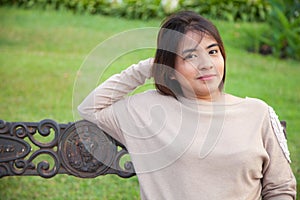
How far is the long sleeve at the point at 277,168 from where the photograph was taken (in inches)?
109

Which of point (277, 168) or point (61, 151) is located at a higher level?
point (277, 168)

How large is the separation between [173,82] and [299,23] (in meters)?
5.78

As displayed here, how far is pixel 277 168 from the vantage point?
2773 millimetres

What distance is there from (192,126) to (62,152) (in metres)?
0.66

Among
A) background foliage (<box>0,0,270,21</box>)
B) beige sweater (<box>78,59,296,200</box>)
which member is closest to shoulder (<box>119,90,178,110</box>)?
beige sweater (<box>78,59,296,200</box>)

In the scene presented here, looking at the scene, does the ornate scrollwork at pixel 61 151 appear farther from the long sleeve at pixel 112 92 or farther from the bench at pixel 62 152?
the long sleeve at pixel 112 92

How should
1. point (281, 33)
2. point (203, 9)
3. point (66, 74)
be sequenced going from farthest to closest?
point (203, 9)
point (281, 33)
point (66, 74)

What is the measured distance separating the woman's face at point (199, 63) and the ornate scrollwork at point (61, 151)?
0.52 m

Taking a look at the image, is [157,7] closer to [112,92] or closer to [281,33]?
[281,33]

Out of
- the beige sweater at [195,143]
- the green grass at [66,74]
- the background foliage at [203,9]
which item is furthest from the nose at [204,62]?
the background foliage at [203,9]

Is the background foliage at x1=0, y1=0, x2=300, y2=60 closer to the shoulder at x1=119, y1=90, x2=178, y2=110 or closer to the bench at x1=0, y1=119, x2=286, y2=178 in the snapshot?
the bench at x1=0, y1=119, x2=286, y2=178

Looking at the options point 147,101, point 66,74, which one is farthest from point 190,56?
point 66,74

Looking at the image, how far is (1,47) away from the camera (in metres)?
8.31

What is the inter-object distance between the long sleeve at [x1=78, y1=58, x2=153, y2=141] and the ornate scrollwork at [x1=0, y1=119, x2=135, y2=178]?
19cm
